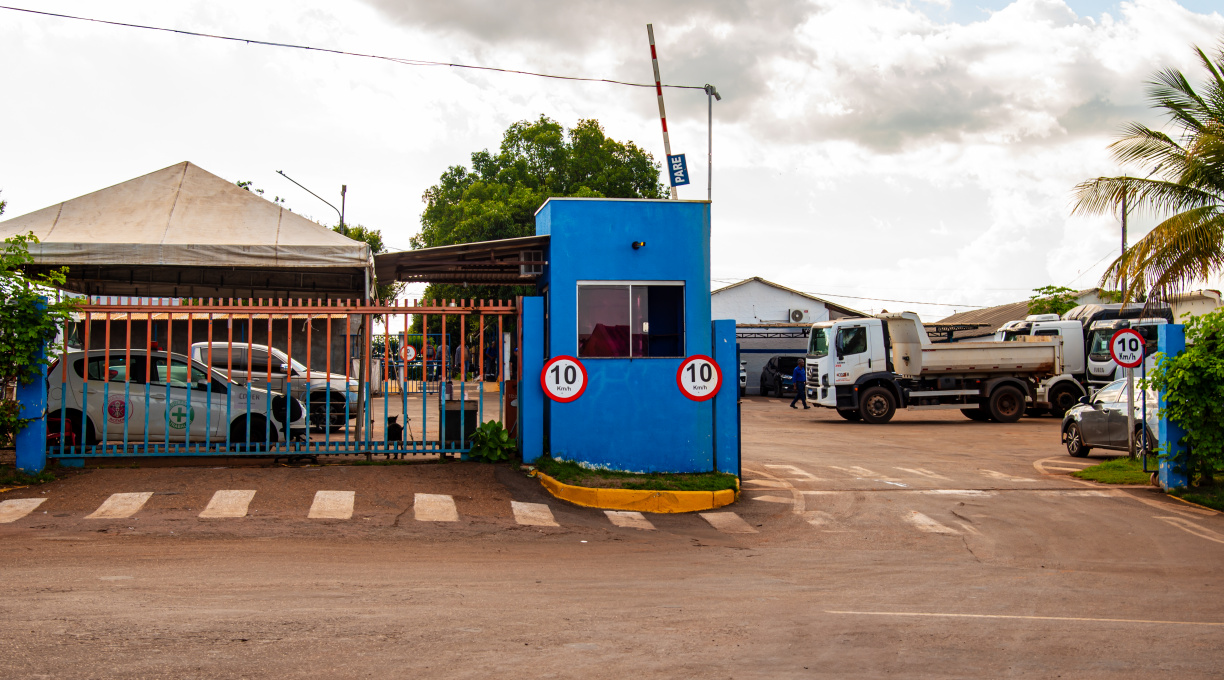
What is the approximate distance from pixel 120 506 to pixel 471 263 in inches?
208

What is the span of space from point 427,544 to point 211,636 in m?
3.20

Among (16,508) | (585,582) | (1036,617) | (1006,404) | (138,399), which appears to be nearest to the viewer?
(1036,617)

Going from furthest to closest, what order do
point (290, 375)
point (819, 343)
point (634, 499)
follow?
point (819, 343)
point (290, 375)
point (634, 499)

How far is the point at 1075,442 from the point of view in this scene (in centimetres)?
1670

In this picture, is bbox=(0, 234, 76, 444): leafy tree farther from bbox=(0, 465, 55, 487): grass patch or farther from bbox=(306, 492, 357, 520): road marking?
bbox=(306, 492, 357, 520): road marking

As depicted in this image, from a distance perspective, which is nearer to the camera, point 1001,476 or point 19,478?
point 19,478

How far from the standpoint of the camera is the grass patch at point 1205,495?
11.2 m

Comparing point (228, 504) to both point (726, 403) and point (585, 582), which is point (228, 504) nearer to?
point (585, 582)

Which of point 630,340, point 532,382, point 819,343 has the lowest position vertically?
point 532,382

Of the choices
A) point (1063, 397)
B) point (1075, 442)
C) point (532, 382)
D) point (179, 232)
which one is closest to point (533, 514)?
point (532, 382)

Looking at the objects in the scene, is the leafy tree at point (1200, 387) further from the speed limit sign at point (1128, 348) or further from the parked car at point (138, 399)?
the parked car at point (138, 399)

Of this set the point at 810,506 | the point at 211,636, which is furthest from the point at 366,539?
the point at 810,506

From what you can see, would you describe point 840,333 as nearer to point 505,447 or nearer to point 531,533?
point 505,447

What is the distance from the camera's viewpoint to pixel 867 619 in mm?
5973
